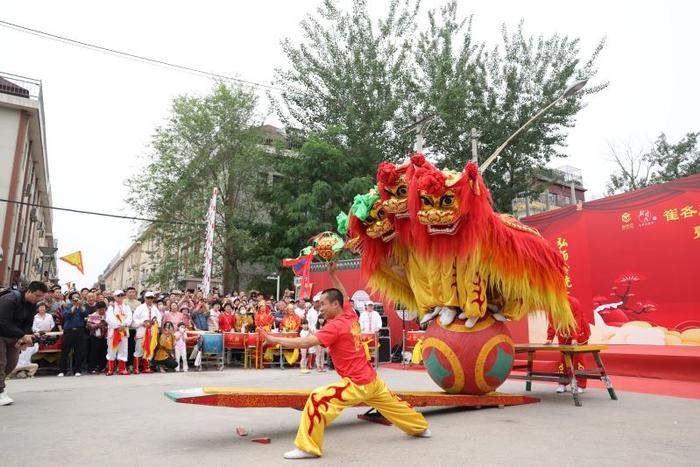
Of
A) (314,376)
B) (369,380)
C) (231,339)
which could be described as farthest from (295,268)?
(369,380)

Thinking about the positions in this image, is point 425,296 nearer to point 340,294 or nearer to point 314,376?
point 340,294

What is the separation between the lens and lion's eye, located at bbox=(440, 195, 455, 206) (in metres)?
5.43

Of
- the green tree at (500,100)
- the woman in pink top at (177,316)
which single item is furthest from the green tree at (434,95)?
the woman in pink top at (177,316)

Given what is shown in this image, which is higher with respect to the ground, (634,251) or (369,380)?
(634,251)

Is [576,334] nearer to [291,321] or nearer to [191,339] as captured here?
[291,321]

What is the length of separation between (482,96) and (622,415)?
57.2 feet

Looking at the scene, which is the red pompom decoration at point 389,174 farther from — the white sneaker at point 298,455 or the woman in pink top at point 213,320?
the woman in pink top at point 213,320

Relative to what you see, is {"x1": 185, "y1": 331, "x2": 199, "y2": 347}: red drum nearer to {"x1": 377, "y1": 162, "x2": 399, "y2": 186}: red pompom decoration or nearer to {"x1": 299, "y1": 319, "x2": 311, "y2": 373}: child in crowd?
{"x1": 299, "y1": 319, "x2": 311, "y2": 373}: child in crowd

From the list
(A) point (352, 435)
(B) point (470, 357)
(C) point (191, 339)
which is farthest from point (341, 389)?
(C) point (191, 339)

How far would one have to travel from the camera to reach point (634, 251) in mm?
9898

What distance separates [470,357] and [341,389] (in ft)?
7.05

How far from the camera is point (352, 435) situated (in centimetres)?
457

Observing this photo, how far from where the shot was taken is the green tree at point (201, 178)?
68.6ft

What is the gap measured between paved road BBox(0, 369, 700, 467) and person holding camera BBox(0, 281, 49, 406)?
0.62 meters
